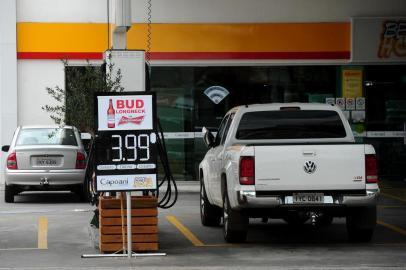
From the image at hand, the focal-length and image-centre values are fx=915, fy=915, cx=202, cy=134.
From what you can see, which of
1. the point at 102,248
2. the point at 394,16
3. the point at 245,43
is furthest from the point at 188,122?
the point at 102,248

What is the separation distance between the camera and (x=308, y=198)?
11.6 metres

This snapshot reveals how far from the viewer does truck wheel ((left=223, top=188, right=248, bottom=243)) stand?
1205 centimetres

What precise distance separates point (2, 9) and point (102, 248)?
12.7 metres

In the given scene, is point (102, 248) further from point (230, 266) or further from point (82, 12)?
point (82, 12)

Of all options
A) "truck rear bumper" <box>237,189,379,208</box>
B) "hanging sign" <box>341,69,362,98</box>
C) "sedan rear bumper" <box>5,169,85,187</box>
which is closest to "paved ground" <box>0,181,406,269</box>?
"truck rear bumper" <box>237,189,379,208</box>

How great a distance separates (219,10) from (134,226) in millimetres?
12711

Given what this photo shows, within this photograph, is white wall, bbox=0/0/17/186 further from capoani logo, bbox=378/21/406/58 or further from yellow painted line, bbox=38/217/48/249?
capoani logo, bbox=378/21/406/58

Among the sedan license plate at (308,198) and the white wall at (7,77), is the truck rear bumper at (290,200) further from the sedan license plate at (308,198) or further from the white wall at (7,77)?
the white wall at (7,77)

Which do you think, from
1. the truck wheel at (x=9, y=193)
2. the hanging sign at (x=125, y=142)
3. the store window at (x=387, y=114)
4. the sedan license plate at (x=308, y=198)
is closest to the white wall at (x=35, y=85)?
the truck wheel at (x=9, y=193)

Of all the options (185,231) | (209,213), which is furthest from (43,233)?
(209,213)

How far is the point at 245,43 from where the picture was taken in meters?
23.4

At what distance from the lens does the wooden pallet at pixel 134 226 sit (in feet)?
37.8

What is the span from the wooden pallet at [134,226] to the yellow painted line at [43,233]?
122cm

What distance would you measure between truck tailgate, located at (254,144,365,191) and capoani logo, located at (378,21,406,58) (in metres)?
12.5
